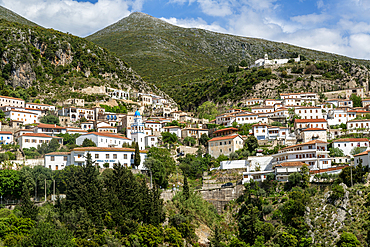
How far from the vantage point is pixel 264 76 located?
135 meters

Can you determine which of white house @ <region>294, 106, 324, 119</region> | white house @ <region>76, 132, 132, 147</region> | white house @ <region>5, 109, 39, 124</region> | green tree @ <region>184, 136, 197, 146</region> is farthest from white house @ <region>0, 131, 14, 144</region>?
white house @ <region>294, 106, 324, 119</region>

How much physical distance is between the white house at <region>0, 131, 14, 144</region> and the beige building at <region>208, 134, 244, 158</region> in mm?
38807

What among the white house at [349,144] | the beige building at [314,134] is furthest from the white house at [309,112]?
the white house at [349,144]

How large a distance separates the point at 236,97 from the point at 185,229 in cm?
8348

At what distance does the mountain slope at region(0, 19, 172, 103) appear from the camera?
A: 112875 mm

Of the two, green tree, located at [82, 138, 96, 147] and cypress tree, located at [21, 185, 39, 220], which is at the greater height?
green tree, located at [82, 138, 96, 147]

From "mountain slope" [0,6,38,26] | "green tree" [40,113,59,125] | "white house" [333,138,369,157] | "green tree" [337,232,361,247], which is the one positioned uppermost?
"mountain slope" [0,6,38,26]

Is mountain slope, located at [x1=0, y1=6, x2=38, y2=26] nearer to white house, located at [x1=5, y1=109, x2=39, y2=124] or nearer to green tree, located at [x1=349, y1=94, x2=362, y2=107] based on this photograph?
white house, located at [x1=5, y1=109, x2=39, y2=124]

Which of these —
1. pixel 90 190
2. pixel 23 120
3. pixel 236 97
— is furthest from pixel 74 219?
pixel 236 97

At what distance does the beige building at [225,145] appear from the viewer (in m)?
76.3

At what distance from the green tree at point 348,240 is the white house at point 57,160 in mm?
41848

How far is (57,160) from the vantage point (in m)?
61.9

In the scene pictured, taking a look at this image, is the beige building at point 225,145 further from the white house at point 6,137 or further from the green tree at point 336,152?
the white house at point 6,137

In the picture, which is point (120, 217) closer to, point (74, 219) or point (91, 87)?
point (74, 219)
